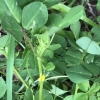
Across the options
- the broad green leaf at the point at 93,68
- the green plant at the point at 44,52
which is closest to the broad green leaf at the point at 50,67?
the green plant at the point at 44,52

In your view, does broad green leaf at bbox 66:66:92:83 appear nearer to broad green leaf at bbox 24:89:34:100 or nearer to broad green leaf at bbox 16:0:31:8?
broad green leaf at bbox 24:89:34:100

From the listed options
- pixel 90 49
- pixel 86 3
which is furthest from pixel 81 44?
pixel 86 3

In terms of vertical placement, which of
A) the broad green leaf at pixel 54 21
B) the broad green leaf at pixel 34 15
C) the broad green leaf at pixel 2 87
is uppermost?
the broad green leaf at pixel 34 15

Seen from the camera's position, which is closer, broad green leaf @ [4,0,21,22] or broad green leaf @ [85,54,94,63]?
broad green leaf @ [4,0,21,22]

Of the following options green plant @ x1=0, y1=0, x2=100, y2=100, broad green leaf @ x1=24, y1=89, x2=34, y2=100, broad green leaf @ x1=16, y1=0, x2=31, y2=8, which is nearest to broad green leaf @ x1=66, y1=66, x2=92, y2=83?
green plant @ x1=0, y1=0, x2=100, y2=100

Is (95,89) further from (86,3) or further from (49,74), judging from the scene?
(86,3)

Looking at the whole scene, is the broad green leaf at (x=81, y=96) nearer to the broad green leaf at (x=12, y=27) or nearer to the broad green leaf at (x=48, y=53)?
the broad green leaf at (x=48, y=53)

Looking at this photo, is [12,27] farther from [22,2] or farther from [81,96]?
[81,96]

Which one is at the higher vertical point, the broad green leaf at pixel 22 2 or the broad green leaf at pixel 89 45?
the broad green leaf at pixel 22 2
